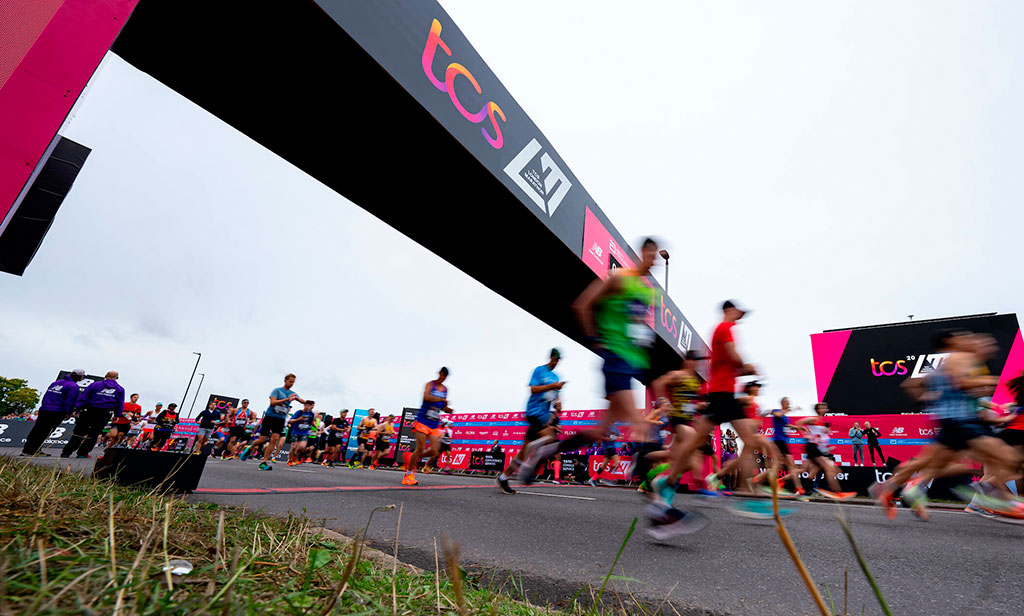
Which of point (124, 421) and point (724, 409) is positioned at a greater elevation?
point (124, 421)

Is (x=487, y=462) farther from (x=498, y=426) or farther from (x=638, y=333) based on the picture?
(x=638, y=333)

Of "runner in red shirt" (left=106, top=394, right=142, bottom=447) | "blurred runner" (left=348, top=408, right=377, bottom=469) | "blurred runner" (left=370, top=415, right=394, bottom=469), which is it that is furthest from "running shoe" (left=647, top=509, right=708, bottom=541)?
"runner in red shirt" (left=106, top=394, right=142, bottom=447)

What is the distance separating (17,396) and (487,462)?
6105 centimetres

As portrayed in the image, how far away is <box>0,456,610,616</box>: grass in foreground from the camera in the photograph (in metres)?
0.63

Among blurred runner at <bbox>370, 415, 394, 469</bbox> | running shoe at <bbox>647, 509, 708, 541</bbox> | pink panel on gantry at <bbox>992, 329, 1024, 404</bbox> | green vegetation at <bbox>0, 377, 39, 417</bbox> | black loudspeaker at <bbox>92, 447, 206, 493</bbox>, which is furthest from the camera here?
green vegetation at <bbox>0, 377, 39, 417</bbox>

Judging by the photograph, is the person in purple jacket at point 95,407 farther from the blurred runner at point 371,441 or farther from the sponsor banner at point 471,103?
the sponsor banner at point 471,103

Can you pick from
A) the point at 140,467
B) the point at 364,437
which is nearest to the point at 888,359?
the point at 364,437

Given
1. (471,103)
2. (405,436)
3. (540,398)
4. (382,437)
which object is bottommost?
(540,398)

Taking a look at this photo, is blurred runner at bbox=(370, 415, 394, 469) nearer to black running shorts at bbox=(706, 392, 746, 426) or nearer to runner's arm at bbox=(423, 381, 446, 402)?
runner's arm at bbox=(423, 381, 446, 402)

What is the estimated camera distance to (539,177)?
6898 mm

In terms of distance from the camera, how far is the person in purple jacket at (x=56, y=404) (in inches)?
321

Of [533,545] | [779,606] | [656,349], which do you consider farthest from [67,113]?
[656,349]

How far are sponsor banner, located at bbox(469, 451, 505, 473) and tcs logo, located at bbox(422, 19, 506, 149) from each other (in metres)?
12.1

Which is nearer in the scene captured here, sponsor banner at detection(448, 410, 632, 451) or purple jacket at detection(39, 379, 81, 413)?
purple jacket at detection(39, 379, 81, 413)
